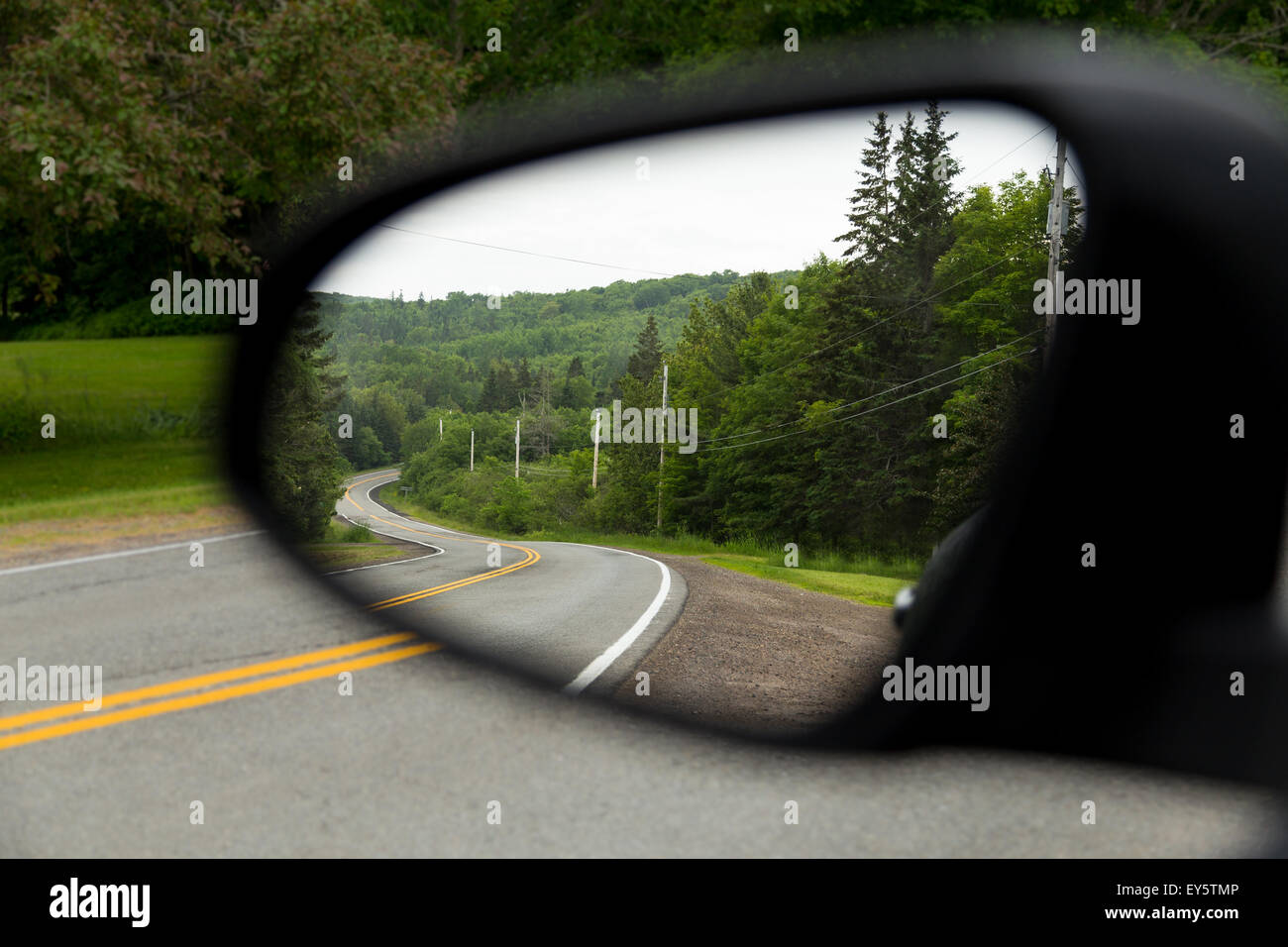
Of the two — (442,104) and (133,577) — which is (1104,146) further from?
(442,104)

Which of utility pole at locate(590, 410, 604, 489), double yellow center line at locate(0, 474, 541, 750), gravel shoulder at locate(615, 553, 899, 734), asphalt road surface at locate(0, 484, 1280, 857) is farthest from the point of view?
double yellow center line at locate(0, 474, 541, 750)

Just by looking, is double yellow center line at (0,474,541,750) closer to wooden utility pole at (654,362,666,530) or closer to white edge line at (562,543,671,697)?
white edge line at (562,543,671,697)

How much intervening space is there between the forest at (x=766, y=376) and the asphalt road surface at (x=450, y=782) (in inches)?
7.9

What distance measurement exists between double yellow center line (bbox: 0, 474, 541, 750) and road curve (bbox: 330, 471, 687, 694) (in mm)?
1655

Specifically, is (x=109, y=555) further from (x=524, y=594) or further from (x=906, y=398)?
(x=906, y=398)

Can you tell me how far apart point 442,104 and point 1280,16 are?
16.5m

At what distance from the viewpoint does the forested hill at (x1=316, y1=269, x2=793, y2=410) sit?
4.17ft

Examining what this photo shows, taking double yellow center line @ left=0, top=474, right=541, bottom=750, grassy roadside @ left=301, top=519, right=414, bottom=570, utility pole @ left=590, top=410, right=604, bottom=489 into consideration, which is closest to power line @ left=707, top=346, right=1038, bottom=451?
utility pole @ left=590, top=410, right=604, bottom=489

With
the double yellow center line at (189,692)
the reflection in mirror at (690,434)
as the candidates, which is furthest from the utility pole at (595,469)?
the double yellow center line at (189,692)

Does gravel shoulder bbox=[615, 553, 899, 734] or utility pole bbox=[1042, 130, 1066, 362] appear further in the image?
gravel shoulder bbox=[615, 553, 899, 734]

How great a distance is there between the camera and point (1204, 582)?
83 centimetres

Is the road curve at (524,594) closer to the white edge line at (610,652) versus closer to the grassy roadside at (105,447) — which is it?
the white edge line at (610,652)
